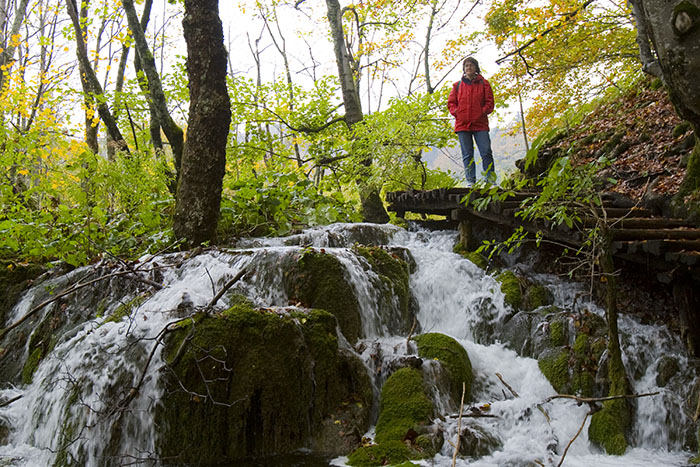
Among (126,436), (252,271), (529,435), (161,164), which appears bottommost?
(529,435)

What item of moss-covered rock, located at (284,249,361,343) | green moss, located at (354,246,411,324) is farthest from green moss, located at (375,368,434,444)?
green moss, located at (354,246,411,324)

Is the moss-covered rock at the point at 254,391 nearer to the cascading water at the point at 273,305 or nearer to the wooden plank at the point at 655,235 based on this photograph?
the cascading water at the point at 273,305

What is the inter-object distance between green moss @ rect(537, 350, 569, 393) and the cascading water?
8cm

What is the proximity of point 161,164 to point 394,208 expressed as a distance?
5.53 meters

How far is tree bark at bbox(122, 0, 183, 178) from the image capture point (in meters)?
7.99

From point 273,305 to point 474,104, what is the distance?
5213 millimetres

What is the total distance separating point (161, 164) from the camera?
8.51 meters

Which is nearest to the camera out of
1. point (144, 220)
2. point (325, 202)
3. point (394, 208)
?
point (144, 220)

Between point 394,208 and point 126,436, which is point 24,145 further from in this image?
point 394,208

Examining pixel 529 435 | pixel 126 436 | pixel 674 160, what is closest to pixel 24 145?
pixel 126 436

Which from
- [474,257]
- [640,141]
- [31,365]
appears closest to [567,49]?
[640,141]

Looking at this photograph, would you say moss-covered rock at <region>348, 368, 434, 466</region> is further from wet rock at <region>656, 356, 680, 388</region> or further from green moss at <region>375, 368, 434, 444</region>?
wet rock at <region>656, 356, 680, 388</region>

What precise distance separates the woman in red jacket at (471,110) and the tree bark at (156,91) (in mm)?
5152

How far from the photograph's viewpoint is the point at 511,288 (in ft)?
21.0
